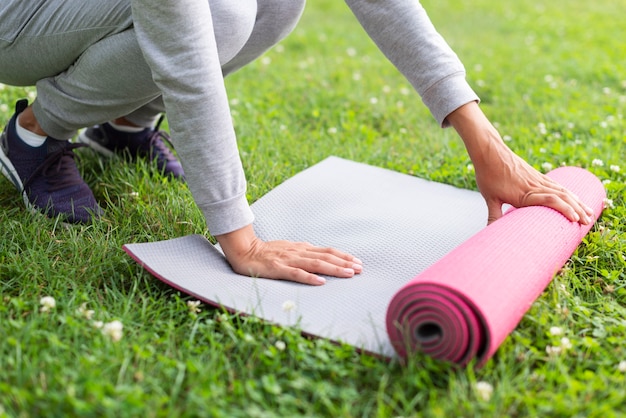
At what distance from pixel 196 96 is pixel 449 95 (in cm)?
67

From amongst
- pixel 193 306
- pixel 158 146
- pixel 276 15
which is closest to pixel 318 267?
pixel 193 306

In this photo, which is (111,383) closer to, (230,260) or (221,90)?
Answer: (230,260)

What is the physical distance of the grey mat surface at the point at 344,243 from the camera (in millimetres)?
1508

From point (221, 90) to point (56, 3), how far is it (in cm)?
64

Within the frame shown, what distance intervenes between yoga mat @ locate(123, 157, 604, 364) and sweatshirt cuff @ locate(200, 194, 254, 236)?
0.41ft

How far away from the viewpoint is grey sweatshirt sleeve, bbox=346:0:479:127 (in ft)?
5.88

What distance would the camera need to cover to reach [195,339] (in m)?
1.46

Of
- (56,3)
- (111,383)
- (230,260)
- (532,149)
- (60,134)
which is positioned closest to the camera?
(111,383)

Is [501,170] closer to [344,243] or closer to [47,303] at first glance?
[344,243]

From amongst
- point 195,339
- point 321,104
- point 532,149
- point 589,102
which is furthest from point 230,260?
point 589,102

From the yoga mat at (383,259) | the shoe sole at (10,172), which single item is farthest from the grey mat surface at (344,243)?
the shoe sole at (10,172)

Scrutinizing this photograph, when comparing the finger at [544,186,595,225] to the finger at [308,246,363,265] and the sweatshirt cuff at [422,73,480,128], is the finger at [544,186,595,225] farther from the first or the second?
the finger at [308,246,363,265]

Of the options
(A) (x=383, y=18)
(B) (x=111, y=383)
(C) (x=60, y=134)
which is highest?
(A) (x=383, y=18)

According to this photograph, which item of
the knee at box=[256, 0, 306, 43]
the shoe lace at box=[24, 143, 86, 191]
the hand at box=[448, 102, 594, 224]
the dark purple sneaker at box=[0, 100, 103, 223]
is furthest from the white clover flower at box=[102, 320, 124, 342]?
the knee at box=[256, 0, 306, 43]
